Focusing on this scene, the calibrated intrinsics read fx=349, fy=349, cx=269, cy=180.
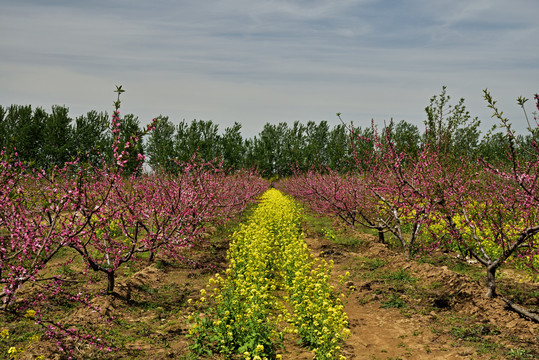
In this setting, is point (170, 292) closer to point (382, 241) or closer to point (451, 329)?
point (451, 329)

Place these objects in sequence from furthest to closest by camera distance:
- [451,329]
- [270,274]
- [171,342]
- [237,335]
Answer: [270,274], [451,329], [171,342], [237,335]

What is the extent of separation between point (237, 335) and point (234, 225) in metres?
16.0

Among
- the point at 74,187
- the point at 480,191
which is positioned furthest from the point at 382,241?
the point at 74,187

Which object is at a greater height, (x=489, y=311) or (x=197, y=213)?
(x=197, y=213)

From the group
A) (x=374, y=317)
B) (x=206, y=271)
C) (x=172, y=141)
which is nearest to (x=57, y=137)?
(x=172, y=141)

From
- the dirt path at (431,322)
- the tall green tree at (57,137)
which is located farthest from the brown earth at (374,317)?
the tall green tree at (57,137)

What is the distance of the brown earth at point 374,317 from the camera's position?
624 centimetres

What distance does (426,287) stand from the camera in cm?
972

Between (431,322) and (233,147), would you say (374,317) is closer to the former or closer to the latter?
(431,322)

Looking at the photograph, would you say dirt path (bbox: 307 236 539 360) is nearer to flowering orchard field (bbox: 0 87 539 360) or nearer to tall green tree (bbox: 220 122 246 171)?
flowering orchard field (bbox: 0 87 539 360)

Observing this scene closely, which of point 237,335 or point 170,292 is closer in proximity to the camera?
point 237,335

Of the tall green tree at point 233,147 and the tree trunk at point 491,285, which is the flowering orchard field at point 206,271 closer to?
the tree trunk at point 491,285

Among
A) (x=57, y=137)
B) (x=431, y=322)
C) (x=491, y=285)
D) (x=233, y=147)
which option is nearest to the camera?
(x=431, y=322)

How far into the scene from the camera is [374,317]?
8.30 meters
